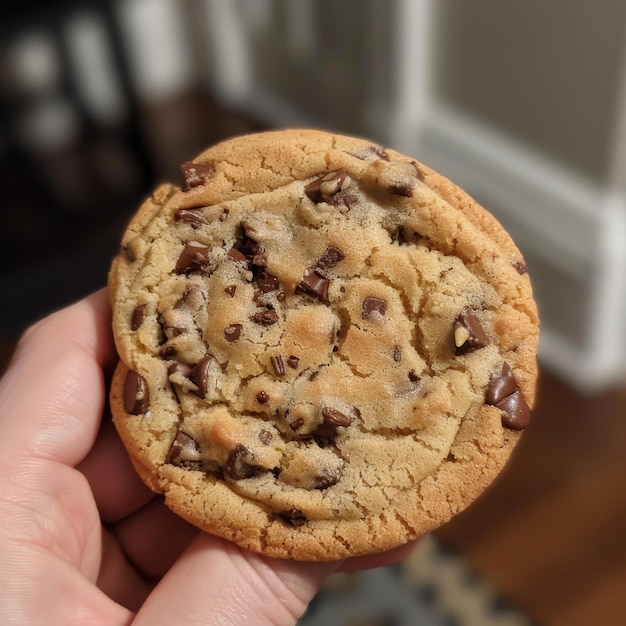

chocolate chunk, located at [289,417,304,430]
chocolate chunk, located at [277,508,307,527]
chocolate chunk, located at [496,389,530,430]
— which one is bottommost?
chocolate chunk, located at [277,508,307,527]

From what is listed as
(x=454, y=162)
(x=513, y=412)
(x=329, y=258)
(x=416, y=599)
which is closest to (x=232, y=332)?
(x=329, y=258)

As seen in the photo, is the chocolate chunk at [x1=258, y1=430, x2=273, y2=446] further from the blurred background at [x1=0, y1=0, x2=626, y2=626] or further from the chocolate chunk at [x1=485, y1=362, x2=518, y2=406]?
the blurred background at [x1=0, y1=0, x2=626, y2=626]

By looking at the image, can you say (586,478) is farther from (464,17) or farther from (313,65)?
(313,65)

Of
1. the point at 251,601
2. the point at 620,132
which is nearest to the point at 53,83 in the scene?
the point at 620,132

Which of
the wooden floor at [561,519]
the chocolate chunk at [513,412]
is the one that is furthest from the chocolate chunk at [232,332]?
the wooden floor at [561,519]

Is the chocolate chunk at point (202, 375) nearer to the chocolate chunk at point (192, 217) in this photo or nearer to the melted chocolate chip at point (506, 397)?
the chocolate chunk at point (192, 217)

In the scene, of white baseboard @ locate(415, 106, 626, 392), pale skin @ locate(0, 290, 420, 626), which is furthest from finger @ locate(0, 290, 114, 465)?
white baseboard @ locate(415, 106, 626, 392)
